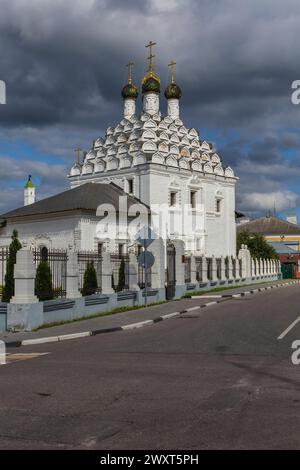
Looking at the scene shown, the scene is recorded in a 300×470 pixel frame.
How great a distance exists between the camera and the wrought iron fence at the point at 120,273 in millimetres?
20469

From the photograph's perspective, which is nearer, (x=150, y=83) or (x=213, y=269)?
(x=213, y=269)

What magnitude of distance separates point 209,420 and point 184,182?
4642 centimetres

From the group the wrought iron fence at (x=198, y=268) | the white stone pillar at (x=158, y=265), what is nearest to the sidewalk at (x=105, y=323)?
the white stone pillar at (x=158, y=265)

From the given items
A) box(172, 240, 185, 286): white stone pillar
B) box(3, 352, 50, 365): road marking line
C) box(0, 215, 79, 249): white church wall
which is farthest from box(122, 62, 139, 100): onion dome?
box(3, 352, 50, 365): road marking line

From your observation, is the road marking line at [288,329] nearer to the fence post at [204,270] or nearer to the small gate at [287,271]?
the fence post at [204,270]

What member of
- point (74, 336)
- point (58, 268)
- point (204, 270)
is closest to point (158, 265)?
point (58, 268)

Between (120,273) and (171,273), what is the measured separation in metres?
5.68

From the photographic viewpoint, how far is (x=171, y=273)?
1024 inches

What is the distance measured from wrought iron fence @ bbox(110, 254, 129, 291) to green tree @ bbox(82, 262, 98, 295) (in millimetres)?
1740

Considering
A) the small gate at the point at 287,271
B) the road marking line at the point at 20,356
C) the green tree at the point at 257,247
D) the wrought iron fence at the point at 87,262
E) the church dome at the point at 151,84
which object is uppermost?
the church dome at the point at 151,84

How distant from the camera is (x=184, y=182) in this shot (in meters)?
51.4

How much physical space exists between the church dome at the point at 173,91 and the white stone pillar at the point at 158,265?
1381 inches

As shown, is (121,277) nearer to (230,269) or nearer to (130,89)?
(230,269)
